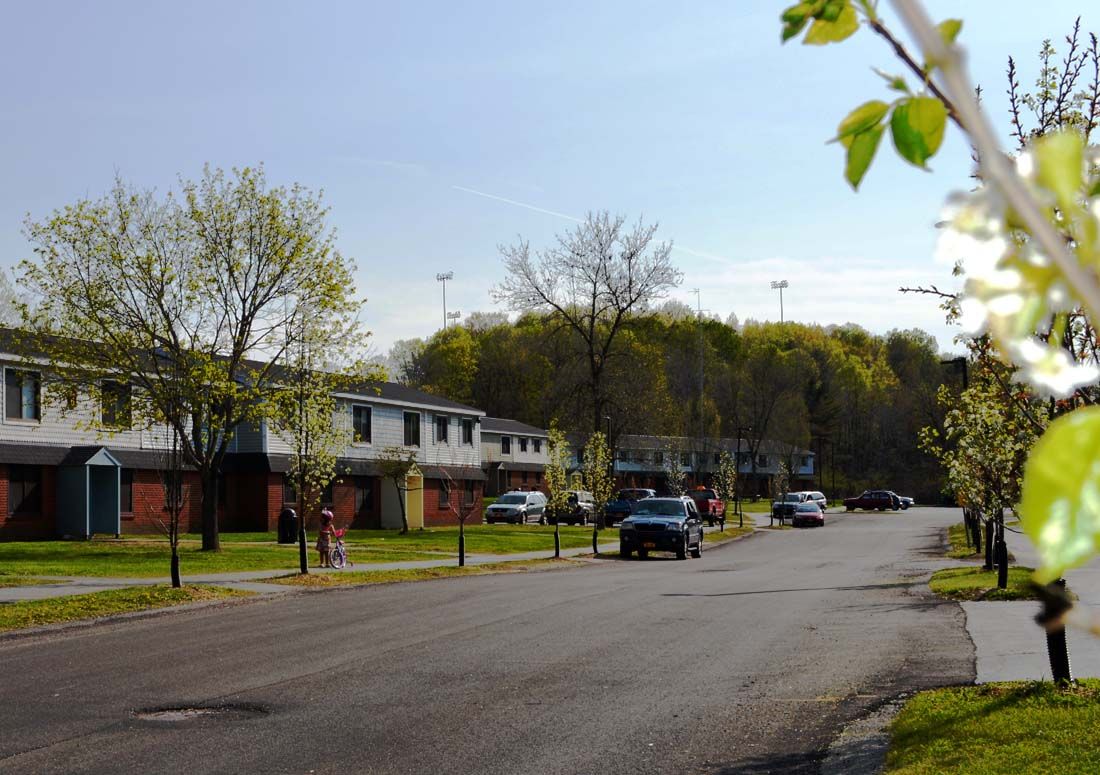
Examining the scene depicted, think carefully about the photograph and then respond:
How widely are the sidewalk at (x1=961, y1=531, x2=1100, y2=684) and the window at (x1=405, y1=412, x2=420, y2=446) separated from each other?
42.3 metres

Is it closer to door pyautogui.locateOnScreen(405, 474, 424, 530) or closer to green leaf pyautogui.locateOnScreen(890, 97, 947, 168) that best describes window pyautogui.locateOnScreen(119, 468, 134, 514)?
door pyautogui.locateOnScreen(405, 474, 424, 530)

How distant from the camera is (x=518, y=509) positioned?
61.4 m

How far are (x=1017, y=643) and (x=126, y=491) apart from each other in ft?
123

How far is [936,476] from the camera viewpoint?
415 feet

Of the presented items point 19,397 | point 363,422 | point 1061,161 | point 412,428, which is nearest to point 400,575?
point 19,397

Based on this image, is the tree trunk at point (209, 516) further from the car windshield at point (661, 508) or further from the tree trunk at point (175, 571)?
the car windshield at point (661, 508)

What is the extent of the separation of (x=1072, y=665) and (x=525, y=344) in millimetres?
107172

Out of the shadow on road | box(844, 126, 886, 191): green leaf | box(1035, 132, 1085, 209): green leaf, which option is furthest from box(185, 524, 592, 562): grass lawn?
box(1035, 132, 1085, 209): green leaf

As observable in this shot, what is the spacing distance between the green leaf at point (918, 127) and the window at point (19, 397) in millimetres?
40103

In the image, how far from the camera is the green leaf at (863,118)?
138cm

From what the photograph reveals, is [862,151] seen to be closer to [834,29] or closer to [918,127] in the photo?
[918,127]

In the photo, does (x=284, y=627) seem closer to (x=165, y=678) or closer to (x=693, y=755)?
(x=165, y=678)

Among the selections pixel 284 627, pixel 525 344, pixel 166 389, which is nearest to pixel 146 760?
pixel 284 627

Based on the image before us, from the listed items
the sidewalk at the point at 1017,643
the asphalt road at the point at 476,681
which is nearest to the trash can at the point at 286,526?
the asphalt road at the point at 476,681
